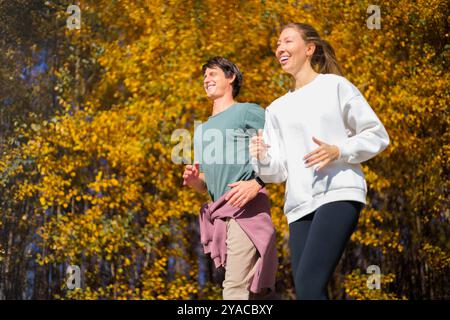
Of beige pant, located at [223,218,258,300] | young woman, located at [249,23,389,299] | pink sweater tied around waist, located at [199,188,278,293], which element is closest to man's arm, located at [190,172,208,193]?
pink sweater tied around waist, located at [199,188,278,293]

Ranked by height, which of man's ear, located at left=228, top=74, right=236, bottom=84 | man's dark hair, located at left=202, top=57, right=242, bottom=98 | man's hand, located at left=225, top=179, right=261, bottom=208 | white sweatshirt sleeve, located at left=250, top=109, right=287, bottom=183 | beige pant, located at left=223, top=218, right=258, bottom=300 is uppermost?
man's dark hair, located at left=202, top=57, right=242, bottom=98

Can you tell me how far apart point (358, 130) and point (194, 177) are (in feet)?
3.65

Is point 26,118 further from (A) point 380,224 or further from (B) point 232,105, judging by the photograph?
(B) point 232,105

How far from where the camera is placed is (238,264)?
11.9ft

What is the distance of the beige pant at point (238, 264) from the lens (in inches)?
141

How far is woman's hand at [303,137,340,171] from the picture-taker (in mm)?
3088

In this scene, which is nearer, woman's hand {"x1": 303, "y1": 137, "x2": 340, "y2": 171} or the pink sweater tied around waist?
woman's hand {"x1": 303, "y1": 137, "x2": 340, "y2": 171}

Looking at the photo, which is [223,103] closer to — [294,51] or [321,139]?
[294,51]

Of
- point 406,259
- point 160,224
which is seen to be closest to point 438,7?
point 406,259

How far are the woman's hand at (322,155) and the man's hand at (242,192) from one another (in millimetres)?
586

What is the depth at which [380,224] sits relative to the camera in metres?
9.68

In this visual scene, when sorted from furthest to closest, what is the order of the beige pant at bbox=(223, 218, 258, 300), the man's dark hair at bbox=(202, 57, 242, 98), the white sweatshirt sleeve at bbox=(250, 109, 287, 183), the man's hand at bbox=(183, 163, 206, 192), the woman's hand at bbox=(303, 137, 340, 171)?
the man's dark hair at bbox=(202, 57, 242, 98), the man's hand at bbox=(183, 163, 206, 192), the beige pant at bbox=(223, 218, 258, 300), the white sweatshirt sleeve at bbox=(250, 109, 287, 183), the woman's hand at bbox=(303, 137, 340, 171)

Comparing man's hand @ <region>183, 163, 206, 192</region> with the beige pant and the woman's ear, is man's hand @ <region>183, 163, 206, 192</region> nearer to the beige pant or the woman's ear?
the beige pant

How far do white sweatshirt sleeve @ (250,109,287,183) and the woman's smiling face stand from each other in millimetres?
286
